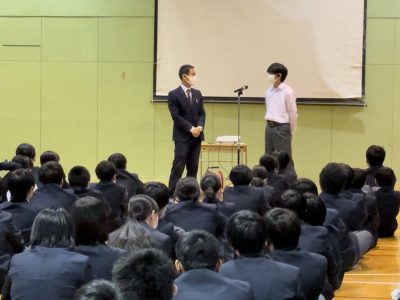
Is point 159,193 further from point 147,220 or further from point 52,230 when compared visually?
point 52,230

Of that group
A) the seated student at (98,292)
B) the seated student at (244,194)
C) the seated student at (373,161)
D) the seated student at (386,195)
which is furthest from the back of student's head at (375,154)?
the seated student at (98,292)

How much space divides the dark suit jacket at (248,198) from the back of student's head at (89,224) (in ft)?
6.58

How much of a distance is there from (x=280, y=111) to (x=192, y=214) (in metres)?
3.50

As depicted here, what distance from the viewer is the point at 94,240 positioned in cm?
281

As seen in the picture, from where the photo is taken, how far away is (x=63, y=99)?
925 cm

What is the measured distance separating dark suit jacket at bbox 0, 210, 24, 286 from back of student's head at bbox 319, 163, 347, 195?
6.49 feet

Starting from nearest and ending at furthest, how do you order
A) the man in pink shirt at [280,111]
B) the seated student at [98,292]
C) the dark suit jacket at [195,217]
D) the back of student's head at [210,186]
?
the seated student at [98,292]
the dark suit jacket at [195,217]
the back of student's head at [210,186]
the man in pink shirt at [280,111]

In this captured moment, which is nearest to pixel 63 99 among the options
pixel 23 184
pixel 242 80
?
pixel 242 80

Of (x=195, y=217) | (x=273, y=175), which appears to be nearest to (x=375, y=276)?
(x=195, y=217)

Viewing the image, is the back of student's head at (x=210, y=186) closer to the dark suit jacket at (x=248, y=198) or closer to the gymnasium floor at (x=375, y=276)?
the dark suit jacket at (x=248, y=198)

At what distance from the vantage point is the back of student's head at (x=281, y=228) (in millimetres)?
2725

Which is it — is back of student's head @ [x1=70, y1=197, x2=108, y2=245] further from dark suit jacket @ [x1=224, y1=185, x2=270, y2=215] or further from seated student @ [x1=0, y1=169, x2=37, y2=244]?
dark suit jacket @ [x1=224, y1=185, x2=270, y2=215]

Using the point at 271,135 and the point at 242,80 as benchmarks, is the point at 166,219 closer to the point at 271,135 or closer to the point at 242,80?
the point at 271,135

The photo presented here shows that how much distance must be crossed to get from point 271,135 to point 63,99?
3.24m
